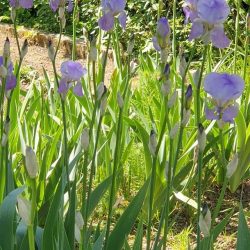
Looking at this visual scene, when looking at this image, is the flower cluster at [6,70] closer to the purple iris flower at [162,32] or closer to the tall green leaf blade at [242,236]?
the purple iris flower at [162,32]

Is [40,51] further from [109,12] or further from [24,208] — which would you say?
[24,208]

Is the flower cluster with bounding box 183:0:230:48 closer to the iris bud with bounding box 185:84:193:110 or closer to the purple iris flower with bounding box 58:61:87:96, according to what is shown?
the iris bud with bounding box 185:84:193:110

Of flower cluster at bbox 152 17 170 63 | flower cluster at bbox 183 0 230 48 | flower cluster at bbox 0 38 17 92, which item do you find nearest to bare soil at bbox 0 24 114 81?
flower cluster at bbox 0 38 17 92

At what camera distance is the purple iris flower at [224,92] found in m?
0.94

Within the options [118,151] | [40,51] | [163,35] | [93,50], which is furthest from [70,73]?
[40,51]

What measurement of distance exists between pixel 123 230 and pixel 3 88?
1.36ft

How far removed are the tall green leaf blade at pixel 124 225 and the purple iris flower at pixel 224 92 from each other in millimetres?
438

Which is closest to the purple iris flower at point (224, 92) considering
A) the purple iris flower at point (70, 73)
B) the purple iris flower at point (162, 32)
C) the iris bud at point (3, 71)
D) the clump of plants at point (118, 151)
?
the clump of plants at point (118, 151)

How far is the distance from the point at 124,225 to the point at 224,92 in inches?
19.5

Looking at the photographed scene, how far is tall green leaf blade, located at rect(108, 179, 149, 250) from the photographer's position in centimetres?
130

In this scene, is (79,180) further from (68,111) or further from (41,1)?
(41,1)

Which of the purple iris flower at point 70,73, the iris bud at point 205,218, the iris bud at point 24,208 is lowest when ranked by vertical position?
the iris bud at point 205,218

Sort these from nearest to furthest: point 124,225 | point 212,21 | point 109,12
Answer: point 212,21
point 109,12
point 124,225

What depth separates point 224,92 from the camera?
943mm
